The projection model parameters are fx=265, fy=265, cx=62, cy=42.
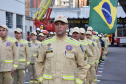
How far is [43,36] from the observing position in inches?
388

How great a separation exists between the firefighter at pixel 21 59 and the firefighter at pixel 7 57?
55.0 inches

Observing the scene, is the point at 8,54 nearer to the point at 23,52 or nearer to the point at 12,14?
the point at 23,52

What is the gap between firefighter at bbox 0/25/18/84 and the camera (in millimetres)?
6570

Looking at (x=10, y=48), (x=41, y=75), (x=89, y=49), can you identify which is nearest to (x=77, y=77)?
(x=41, y=75)

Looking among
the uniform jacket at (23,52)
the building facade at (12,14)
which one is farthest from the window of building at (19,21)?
the uniform jacket at (23,52)

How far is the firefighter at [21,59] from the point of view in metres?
8.09

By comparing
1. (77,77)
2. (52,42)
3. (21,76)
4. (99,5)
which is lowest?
(21,76)

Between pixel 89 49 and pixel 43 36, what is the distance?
261 cm

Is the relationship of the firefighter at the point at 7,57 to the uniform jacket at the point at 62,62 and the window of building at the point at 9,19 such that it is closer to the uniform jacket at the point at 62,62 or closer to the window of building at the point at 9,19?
the uniform jacket at the point at 62,62

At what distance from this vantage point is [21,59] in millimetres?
8234

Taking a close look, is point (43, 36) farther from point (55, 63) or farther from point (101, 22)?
point (101, 22)

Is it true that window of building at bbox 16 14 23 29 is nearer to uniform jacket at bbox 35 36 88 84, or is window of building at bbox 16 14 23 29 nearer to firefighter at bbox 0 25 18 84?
firefighter at bbox 0 25 18 84

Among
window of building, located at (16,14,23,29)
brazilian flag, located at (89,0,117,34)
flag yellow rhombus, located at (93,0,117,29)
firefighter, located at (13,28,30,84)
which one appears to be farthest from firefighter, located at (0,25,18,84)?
window of building, located at (16,14,23,29)

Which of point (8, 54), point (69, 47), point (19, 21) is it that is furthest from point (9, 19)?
point (69, 47)
